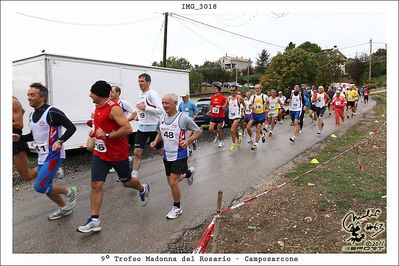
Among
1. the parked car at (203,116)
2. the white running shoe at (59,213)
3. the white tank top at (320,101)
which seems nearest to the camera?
the white running shoe at (59,213)

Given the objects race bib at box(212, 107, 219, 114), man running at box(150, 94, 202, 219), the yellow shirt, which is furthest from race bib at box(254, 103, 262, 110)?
the yellow shirt

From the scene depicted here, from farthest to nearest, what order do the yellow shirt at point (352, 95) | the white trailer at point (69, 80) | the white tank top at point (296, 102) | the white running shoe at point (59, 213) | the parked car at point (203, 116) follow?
the yellow shirt at point (352, 95)
the parked car at point (203, 116)
the white tank top at point (296, 102)
the white trailer at point (69, 80)
the white running shoe at point (59, 213)

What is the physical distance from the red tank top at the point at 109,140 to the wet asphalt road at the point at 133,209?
920 mm

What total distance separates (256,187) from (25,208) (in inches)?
149

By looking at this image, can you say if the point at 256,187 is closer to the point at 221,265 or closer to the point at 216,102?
the point at 221,265

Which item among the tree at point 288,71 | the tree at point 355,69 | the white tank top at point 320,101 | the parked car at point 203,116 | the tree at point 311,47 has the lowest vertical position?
the parked car at point 203,116

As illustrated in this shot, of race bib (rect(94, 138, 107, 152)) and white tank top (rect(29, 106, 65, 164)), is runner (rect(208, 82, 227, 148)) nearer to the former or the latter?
race bib (rect(94, 138, 107, 152))

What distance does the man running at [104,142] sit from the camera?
3638 mm

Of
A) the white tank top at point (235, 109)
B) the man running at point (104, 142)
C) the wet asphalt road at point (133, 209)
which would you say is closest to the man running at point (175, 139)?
the wet asphalt road at point (133, 209)

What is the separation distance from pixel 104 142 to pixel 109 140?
0.08 meters

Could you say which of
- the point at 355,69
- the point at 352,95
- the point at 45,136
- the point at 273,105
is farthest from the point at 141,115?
the point at 355,69

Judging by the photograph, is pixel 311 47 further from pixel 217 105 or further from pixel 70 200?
pixel 70 200

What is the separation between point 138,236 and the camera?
3605 mm

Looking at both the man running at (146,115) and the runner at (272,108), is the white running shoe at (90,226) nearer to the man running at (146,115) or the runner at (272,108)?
the man running at (146,115)
